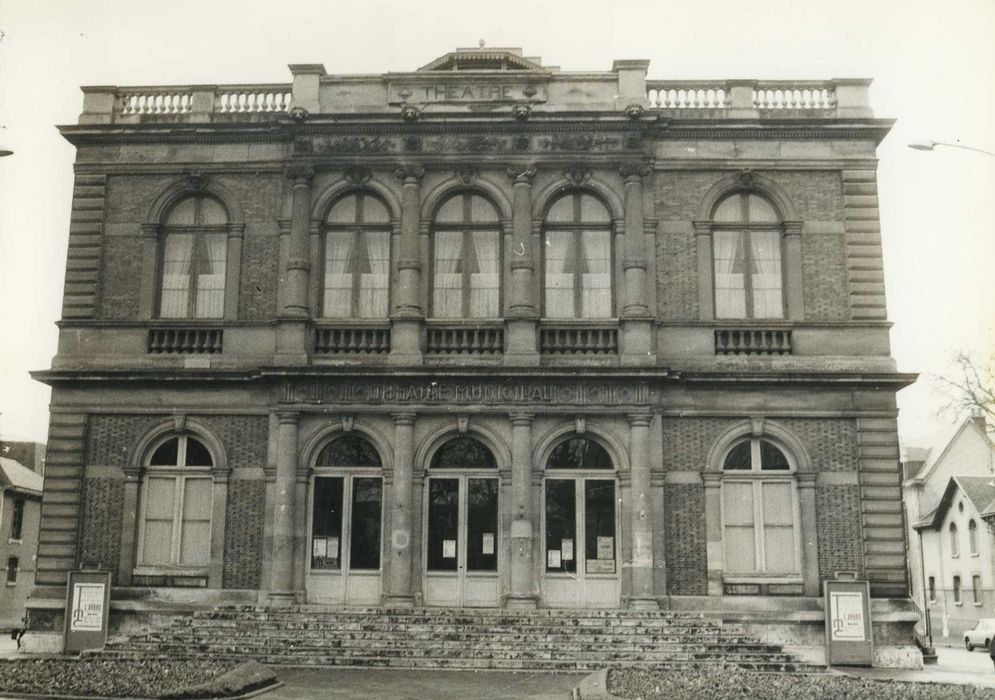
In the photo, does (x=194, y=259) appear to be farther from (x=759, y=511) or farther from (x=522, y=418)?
(x=759, y=511)

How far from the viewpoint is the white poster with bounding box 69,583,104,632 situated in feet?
64.7

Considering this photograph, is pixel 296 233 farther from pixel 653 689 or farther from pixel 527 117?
pixel 653 689

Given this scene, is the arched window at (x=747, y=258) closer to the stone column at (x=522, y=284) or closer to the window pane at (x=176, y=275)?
the stone column at (x=522, y=284)

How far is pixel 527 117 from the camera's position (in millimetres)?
21938

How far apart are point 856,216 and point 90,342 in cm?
1646

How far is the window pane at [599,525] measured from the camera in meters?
20.8

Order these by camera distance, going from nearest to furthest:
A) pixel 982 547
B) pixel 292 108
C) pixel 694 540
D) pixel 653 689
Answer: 1. pixel 653 689
2. pixel 694 540
3. pixel 292 108
4. pixel 982 547

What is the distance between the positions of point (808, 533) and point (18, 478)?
126ft

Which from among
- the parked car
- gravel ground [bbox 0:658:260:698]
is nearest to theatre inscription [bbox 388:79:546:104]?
gravel ground [bbox 0:658:260:698]

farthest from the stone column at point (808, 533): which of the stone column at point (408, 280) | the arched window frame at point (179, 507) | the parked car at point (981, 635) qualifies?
the parked car at point (981, 635)

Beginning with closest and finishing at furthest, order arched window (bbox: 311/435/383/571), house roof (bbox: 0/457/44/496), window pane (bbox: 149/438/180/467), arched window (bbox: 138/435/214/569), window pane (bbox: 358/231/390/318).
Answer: arched window (bbox: 311/435/383/571)
arched window (bbox: 138/435/214/569)
window pane (bbox: 149/438/180/467)
window pane (bbox: 358/231/390/318)
house roof (bbox: 0/457/44/496)

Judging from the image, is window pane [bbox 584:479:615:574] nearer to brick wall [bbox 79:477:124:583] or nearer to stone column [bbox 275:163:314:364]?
stone column [bbox 275:163:314:364]

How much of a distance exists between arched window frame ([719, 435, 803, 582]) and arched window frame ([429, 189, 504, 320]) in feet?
19.2

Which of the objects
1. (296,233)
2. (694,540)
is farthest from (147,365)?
(694,540)
